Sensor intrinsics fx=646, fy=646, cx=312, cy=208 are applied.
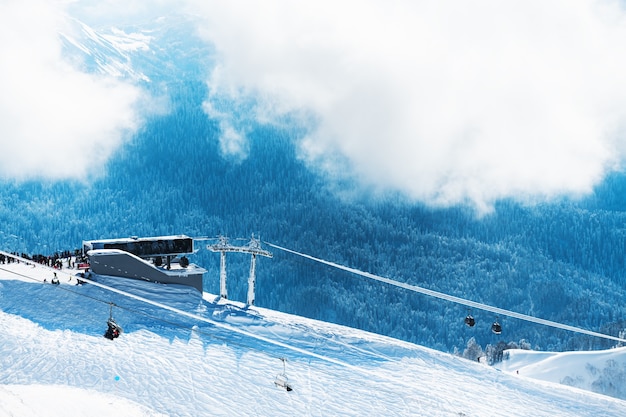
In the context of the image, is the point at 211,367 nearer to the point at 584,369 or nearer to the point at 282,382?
the point at 282,382

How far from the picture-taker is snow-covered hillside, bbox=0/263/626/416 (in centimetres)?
4078

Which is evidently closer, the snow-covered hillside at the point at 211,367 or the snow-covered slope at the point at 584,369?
the snow-covered hillside at the point at 211,367

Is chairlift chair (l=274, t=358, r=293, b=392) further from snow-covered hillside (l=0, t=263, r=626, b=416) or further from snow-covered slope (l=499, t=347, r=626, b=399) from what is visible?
snow-covered slope (l=499, t=347, r=626, b=399)

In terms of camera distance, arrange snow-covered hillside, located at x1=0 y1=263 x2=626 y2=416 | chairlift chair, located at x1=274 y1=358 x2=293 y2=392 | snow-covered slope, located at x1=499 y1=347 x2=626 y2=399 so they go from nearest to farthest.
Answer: snow-covered hillside, located at x1=0 y1=263 x2=626 y2=416
chairlift chair, located at x1=274 y1=358 x2=293 y2=392
snow-covered slope, located at x1=499 y1=347 x2=626 y2=399

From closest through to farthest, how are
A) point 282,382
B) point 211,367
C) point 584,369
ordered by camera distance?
point 282,382 < point 211,367 < point 584,369

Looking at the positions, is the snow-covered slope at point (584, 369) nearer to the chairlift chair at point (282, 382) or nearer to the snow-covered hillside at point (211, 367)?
the snow-covered hillside at point (211, 367)

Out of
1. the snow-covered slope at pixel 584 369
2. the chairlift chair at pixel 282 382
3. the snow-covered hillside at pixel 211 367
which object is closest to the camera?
the snow-covered hillside at pixel 211 367

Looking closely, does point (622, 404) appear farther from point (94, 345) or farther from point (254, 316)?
point (94, 345)

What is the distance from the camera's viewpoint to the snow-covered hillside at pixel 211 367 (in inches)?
1606

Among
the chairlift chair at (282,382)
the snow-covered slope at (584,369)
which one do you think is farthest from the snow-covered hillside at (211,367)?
the snow-covered slope at (584,369)

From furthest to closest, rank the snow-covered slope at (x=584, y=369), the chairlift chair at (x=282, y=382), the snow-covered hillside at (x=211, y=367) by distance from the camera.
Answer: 1. the snow-covered slope at (x=584, y=369)
2. the chairlift chair at (x=282, y=382)
3. the snow-covered hillside at (x=211, y=367)

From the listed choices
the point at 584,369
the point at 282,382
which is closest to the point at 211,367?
the point at 282,382

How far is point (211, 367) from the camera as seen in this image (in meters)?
46.8

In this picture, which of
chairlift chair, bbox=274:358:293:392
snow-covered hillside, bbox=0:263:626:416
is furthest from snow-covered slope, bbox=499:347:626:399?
chairlift chair, bbox=274:358:293:392
